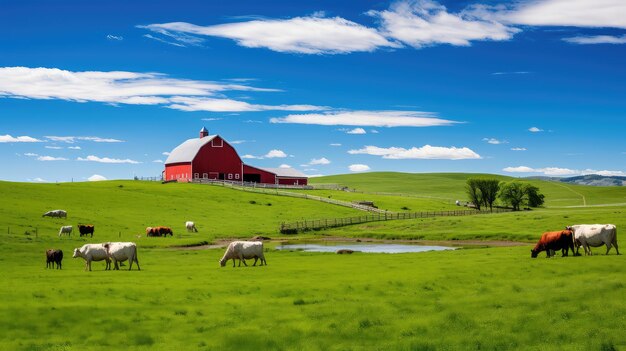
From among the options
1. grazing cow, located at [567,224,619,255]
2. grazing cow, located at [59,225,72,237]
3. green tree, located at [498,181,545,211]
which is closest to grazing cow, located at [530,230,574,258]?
grazing cow, located at [567,224,619,255]

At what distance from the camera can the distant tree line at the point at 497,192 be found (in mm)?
117438

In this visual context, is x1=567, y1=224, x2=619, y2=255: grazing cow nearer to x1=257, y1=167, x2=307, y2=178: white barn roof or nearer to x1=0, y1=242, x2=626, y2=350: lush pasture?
x1=0, y1=242, x2=626, y2=350: lush pasture

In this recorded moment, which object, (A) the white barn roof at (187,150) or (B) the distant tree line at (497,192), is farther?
(A) the white barn roof at (187,150)

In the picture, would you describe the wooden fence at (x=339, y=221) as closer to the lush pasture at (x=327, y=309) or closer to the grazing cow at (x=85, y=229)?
the grazing cow at (x=85, y=229)

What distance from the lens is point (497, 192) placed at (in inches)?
4783

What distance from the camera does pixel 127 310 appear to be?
22.7 metres

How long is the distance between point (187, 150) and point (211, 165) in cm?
→ 616

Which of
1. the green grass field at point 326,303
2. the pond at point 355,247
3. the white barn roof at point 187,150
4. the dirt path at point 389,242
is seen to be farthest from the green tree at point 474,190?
the green grass field at point 326,303

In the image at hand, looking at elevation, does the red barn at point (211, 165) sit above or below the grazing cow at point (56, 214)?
above

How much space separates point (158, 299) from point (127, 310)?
7.00 feet

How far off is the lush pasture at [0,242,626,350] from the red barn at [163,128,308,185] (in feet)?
313

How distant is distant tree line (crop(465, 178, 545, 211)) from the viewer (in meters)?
117

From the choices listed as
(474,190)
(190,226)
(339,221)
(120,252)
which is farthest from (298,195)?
(120,252)

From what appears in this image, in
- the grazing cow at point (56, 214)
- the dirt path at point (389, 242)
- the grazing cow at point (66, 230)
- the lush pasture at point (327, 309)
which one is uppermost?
the grazing cow at point (56, 214)
